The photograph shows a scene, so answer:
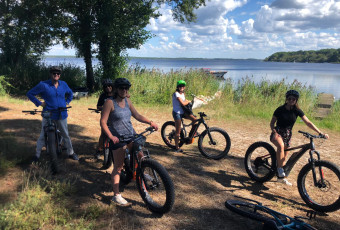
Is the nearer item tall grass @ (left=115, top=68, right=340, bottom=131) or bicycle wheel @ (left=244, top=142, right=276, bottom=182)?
bicycle wheel @ (left=244, top=142, right=276, bottom=182)

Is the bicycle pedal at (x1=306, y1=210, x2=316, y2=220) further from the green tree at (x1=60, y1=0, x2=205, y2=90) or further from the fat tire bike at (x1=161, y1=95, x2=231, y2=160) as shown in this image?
the green tree at (x1=60, y1=0, x2=205, y2=90)

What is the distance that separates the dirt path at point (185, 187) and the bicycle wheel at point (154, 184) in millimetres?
154

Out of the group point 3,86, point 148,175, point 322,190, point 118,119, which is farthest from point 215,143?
point 3,86

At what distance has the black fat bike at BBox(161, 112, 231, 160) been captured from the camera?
6164mm

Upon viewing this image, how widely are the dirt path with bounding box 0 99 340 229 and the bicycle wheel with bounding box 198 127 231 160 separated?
20 centimetres

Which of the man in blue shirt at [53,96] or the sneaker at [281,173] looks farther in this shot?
the man in blue shirt at [53,96]

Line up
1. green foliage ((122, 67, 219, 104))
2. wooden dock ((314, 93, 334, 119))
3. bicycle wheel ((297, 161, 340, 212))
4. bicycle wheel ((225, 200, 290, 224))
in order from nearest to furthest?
1. bicycle wheel ((225, 200, 290, 224))
2. bicycle wheel ((297, 161, 340, 212))
3. wooden dock ((314, 93, 334, 119))
4. green foliage ((122, 67, 219, 104))

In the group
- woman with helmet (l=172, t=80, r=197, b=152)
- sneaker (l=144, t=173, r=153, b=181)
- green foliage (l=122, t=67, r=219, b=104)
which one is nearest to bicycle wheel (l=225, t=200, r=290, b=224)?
sneaker (l=144, t=173, r=153, b=181)

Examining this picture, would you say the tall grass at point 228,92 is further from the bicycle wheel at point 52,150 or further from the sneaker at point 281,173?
the bicycle wheel at point 52,150

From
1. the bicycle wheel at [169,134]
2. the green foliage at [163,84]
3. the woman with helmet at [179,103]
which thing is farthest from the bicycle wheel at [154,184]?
the green foliage at [163,84]

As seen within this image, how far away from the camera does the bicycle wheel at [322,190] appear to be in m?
4.00

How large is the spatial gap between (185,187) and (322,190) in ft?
8.52

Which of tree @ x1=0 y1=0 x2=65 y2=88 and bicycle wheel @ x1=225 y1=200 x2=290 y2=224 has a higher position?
tree @ x1=0 y1=0 x2=65 y2=88

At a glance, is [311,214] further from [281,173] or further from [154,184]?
[154,184]
